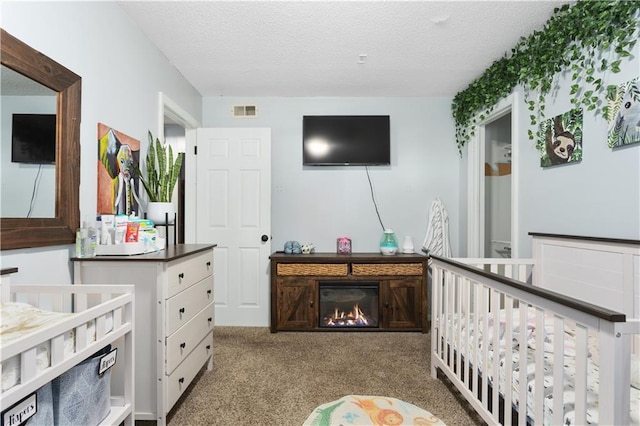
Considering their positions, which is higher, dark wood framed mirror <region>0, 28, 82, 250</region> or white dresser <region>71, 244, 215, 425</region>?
dark wood framed mirror <region>0, 28, 82, 250</region>

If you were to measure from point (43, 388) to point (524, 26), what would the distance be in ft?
10.4

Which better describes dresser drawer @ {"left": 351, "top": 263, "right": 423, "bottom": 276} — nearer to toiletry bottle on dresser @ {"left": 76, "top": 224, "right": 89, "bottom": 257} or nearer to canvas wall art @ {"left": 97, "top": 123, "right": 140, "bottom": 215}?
canvas wall art @ {"left": 97, "top": 123, "right": 140, "bottom": 215}

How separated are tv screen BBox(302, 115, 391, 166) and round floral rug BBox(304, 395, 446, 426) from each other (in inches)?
88.9

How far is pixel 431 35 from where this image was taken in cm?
229

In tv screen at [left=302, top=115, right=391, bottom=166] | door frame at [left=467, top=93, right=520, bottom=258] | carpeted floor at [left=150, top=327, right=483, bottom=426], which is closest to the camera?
carpeted floor at [left=150, top=327, right=483, bottom=426]

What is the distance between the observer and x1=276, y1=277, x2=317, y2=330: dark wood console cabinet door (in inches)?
122

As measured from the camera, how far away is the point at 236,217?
3.32 meters

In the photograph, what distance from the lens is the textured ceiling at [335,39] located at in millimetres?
2004

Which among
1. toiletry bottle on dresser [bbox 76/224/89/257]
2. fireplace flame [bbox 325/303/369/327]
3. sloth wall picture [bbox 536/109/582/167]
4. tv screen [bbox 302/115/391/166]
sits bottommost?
fireplace flame [bbox 325/303/369/327]

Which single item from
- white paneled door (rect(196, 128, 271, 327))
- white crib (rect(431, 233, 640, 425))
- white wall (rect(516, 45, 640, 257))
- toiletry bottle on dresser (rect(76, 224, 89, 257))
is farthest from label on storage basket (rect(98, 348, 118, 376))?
white wall (rect(516, 45, 640, 257))

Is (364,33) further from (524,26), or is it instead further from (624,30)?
(624,30)

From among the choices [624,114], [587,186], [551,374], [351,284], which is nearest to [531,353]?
[551,374]

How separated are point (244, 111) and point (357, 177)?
57.7 inches

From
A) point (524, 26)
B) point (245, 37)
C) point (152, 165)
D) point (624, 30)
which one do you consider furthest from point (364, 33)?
point (152, 165)
